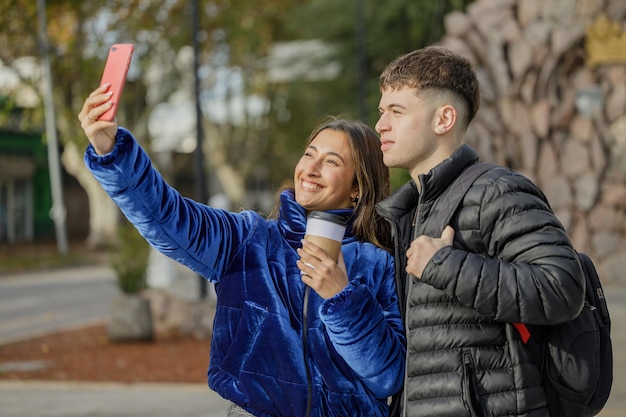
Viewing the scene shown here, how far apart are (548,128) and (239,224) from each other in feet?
48.6

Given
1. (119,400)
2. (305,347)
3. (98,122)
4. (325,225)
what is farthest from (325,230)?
(119,400)

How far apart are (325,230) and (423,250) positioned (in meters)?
0.34

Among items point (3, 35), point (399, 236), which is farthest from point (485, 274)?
point (3, 35)

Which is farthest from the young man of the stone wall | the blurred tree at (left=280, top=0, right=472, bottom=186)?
the blurred tree at (left=280, top=0, right=472, bottom=186)

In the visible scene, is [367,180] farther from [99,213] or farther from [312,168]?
[99,213]

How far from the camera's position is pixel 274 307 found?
301 cm

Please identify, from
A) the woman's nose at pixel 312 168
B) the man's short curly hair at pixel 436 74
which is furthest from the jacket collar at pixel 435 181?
the woman's nose at pixel 312 168

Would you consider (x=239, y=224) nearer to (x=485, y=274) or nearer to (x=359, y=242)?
(x=359, y=242)

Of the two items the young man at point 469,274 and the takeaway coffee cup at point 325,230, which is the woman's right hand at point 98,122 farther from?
the young man at point 469,274

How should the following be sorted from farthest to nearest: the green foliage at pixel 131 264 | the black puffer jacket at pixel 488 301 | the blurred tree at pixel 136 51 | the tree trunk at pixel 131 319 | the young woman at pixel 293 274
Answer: the blurred tree at pixel 136 51, the green foliage at pixel 131 264, the tree trunk at pixel 131 319, the young woman at pixel 293 274, the black puffer jacket at pixel 488 301

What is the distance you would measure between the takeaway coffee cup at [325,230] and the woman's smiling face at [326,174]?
12.0 inches

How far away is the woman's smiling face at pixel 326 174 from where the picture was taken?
316 centimetres

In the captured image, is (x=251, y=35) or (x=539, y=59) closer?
(x=539, y=59)

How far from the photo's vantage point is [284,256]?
3.11 meters
